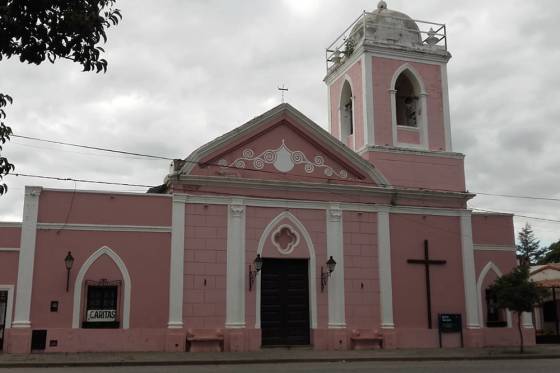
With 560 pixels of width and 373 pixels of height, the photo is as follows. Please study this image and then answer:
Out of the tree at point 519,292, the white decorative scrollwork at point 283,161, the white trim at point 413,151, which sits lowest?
the tree at point 519,292

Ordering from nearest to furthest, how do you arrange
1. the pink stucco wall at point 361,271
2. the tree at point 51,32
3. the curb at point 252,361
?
the tree at point 51,32 → the curb at point 252,361 → the pink stucco wall at point 361,271

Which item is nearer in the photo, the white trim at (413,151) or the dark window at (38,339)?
the dark window at (38,339)

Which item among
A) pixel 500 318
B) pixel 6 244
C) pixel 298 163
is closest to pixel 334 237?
pixel 298 163

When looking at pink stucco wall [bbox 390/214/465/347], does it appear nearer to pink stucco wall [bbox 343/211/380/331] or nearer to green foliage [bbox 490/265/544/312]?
pink stucco wall [bbox 343/211/380/331]

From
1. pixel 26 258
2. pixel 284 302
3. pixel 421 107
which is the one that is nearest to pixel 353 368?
pixel 284 302

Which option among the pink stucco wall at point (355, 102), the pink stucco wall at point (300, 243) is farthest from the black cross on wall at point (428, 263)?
the pink stucco wall at point (355, 102)

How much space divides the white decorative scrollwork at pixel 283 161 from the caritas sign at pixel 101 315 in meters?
5.73

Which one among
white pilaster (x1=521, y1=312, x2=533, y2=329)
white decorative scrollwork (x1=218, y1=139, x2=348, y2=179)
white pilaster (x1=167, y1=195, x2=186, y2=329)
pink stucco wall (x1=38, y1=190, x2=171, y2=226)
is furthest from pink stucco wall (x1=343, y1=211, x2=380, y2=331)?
pink stucco wall (x1=38, y1=190, x2=171, y2=226)

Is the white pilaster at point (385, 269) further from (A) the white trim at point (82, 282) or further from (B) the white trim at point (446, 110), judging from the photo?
(A) the white trim at point (82, 282)

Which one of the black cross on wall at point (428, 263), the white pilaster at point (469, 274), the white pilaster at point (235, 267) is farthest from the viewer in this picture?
the white pilaster at point (469, 274)

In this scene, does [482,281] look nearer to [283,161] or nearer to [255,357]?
[283,161]

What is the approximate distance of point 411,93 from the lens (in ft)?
81.9

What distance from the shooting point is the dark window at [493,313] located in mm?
22375

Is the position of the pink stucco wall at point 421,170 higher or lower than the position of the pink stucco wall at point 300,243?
higher
